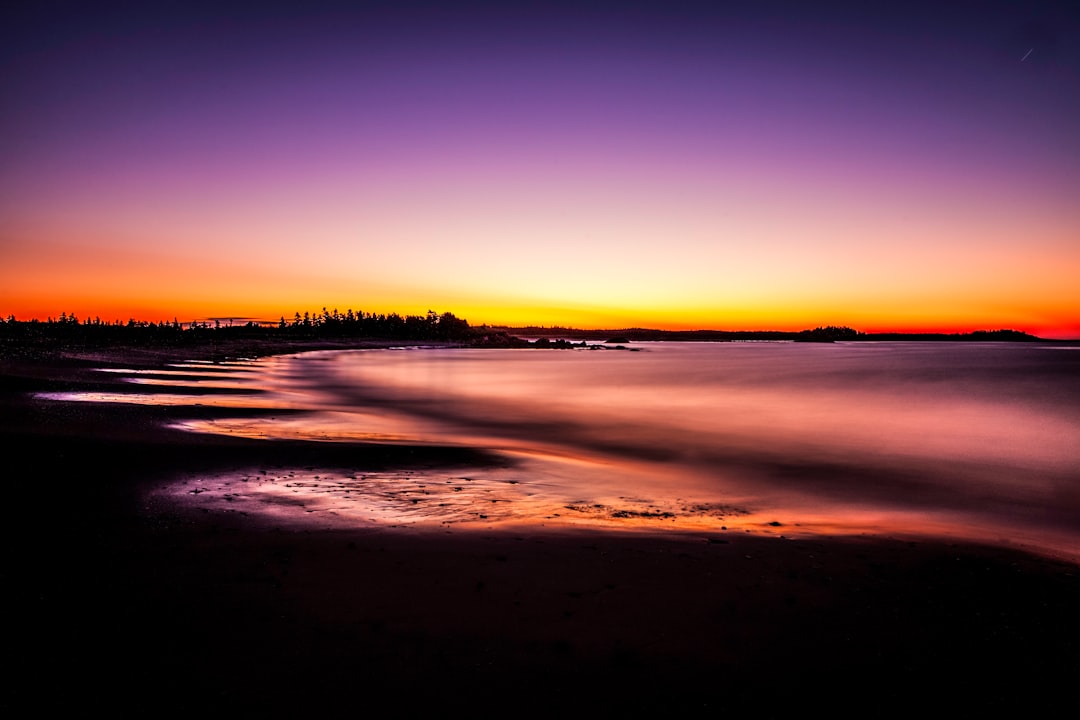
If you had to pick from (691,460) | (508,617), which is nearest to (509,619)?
(508,617)

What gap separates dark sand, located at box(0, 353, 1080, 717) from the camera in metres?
4.05

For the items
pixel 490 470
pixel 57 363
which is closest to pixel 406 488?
pixel 490 470

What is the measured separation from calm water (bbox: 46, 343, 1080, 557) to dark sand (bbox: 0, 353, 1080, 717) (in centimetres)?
144

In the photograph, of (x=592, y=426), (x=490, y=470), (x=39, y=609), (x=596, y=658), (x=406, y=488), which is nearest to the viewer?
(x=596, y=658)

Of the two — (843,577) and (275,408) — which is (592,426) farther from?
(843,577)

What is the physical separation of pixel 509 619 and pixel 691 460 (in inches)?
466

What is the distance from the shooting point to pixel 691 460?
52.9 feet

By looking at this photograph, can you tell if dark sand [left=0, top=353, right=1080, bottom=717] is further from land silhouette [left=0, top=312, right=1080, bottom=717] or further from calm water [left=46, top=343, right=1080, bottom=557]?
calm water [left=46, top=343, right=1080, bottom=557]

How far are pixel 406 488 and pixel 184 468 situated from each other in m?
3.88

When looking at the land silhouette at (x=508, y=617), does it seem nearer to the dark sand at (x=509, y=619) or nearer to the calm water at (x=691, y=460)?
the dark sand at (x=509, y=619)

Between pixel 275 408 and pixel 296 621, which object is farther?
pixel 275 408

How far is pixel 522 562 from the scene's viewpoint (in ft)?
20.8

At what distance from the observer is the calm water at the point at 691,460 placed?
9.12m

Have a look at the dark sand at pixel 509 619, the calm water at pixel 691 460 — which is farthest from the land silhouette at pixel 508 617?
the calm water at pixel 691 460
